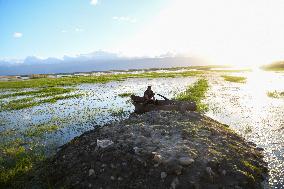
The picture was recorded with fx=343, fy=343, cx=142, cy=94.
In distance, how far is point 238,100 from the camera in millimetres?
39719

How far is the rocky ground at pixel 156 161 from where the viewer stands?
13414mm

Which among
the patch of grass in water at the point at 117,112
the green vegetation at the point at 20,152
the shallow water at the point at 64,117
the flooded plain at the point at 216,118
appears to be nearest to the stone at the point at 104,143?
the green vegetation at the point at 20,152

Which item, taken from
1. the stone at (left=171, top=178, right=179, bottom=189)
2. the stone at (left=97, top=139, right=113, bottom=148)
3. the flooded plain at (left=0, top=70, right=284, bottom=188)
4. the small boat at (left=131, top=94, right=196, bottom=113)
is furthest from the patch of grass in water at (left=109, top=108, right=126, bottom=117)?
the stone at (left=171, top=178, right=179, bottom=189)

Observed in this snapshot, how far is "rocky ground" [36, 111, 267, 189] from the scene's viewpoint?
13.4 m

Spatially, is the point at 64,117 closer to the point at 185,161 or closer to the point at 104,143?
the point at 104,143

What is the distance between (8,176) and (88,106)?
23210 mm

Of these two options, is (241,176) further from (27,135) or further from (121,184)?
(27,135)

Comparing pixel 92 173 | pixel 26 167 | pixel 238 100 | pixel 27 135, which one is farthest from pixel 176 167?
pixel 238 100

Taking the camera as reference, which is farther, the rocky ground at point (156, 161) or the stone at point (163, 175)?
the rocky ground at point (156, 161)

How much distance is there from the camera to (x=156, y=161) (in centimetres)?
1410

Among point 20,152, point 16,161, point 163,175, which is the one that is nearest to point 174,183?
point 163,175

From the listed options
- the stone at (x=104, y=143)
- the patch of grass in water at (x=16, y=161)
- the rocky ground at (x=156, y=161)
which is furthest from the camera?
Result: the stone at (x=104, y=143)

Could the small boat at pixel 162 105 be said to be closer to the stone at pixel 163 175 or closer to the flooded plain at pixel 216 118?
the flooded plain at pixel 216 118

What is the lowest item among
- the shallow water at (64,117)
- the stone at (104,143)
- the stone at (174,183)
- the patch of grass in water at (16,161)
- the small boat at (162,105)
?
the patch of grass in water at (16,161)
